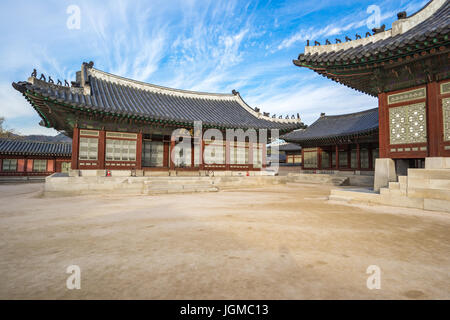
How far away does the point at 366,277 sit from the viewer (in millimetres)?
2432

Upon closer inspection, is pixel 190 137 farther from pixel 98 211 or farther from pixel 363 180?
pixel 363 180

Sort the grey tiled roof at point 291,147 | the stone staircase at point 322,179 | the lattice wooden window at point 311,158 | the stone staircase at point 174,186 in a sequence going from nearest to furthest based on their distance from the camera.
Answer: the stone staircase at point 174,186 → the stone staircase at point 322,179 → the lattice wooden window at point 311,158 → the grey tiled roof at point 291,147

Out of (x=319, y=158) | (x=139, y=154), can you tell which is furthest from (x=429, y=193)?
(x=319, y=158)

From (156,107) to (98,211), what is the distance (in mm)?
11006

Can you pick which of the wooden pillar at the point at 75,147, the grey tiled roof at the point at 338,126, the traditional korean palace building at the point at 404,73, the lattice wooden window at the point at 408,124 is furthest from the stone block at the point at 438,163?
the wooden pillar at the point at 75,147

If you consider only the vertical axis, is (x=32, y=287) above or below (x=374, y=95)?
below

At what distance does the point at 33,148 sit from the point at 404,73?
3498 cm

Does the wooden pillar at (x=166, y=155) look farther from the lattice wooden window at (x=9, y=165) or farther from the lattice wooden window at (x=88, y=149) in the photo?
the lattice wooden window at (x=9, y=165)

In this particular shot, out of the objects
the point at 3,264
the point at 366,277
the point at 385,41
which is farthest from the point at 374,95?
the point at 3,264

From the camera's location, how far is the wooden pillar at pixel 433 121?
23.6 ft

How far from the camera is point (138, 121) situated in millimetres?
13594

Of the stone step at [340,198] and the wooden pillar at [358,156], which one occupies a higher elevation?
the wooden pillar at [358,156]

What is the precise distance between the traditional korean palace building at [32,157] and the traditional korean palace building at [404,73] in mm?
30492

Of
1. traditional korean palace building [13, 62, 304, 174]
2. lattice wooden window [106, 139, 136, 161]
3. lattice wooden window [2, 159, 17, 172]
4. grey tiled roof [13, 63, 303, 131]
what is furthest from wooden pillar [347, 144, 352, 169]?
lattice wooden window [2, 159, 17, 172]
